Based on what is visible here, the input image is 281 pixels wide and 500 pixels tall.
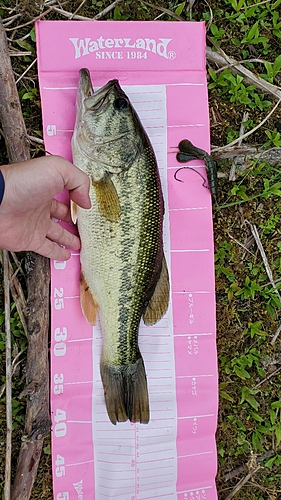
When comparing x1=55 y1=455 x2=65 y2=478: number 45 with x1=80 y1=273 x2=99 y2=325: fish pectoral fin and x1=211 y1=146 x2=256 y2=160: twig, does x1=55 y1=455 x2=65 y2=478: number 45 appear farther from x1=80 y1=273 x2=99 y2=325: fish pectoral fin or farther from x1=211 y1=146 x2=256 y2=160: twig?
x1=211 y1=146 x2=256 y2=160: twig

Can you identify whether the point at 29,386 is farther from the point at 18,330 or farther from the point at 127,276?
the point at 127,276

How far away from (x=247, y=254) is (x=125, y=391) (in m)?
1.27

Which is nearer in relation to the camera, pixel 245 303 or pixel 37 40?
pixel 37 40

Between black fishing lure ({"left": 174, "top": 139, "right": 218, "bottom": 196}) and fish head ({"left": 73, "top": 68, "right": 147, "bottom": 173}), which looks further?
black fishing lure ({"left": 174, "top": 139, "right": 218, "bottom": 196})

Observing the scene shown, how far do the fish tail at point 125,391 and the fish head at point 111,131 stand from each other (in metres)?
1.23

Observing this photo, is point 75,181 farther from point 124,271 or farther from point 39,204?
point 124,271

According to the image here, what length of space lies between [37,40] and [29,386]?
220 centimetres

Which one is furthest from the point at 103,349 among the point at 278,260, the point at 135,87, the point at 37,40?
the point at 37,40

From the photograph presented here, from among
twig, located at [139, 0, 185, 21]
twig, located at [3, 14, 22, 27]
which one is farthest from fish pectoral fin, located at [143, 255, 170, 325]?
twig, located at [3, 14, 22, 27]

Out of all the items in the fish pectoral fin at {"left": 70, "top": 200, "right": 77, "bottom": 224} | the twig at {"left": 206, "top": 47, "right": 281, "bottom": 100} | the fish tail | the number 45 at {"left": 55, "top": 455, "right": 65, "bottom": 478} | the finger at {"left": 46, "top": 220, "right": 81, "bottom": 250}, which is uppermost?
the twig at {"left": 206, "top": 47, "right": 281, "bottom": 100}

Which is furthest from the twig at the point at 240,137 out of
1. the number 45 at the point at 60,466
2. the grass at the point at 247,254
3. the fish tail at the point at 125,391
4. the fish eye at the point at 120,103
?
the number 45 at the point at 60,466

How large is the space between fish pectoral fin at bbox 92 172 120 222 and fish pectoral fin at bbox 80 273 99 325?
48 centimetres

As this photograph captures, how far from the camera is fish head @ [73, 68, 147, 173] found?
8.82 feet

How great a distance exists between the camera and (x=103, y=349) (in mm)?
2934
